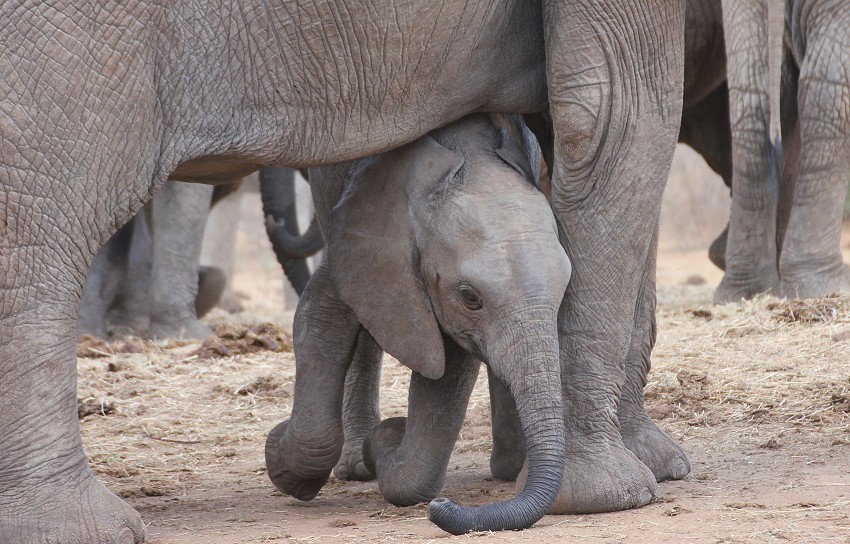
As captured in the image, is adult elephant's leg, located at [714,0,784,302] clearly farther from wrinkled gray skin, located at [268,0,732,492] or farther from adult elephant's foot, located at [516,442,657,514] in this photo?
adult elephant's foot, located at [516,442,657,514]

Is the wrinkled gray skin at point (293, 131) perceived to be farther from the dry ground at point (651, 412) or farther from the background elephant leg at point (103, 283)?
the background elephant leg at point (103, 283)

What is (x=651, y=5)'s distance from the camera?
3898 mm

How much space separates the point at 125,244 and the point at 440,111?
5.64m

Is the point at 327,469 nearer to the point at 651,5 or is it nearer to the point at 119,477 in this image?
the point at 119,477

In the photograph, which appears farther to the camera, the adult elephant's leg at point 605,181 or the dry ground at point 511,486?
the adult elephant's leg at point 605,181

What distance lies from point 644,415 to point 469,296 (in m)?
0.96

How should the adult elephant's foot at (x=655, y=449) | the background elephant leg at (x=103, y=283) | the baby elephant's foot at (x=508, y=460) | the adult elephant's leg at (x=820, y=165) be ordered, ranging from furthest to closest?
the background elephant leg at (x=103, y=283) → the adult elephant's leg at (x=820, y=165) → the baby elephant's foot at (x=508, y=460) → the adult elephant's foot at (x=655, y=449)

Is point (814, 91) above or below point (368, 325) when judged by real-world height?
above

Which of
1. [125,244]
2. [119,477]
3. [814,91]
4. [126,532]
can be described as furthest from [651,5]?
[125,244]

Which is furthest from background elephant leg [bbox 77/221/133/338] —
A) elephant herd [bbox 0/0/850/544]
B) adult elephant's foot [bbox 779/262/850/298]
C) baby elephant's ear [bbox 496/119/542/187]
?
baby elephant's ear [bbox 496/119/542/187]

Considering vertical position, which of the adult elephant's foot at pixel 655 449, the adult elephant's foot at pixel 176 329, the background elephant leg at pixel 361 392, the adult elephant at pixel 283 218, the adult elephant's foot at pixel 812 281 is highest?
the adult elephant at pixel 283 218

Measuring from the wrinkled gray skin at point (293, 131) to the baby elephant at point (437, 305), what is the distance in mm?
144

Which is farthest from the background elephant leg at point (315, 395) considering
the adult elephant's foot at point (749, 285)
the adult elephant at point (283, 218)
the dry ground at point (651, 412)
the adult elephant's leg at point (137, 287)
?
the adult elephant's leg at point (137, 287)

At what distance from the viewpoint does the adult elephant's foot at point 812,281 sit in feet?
23.3
